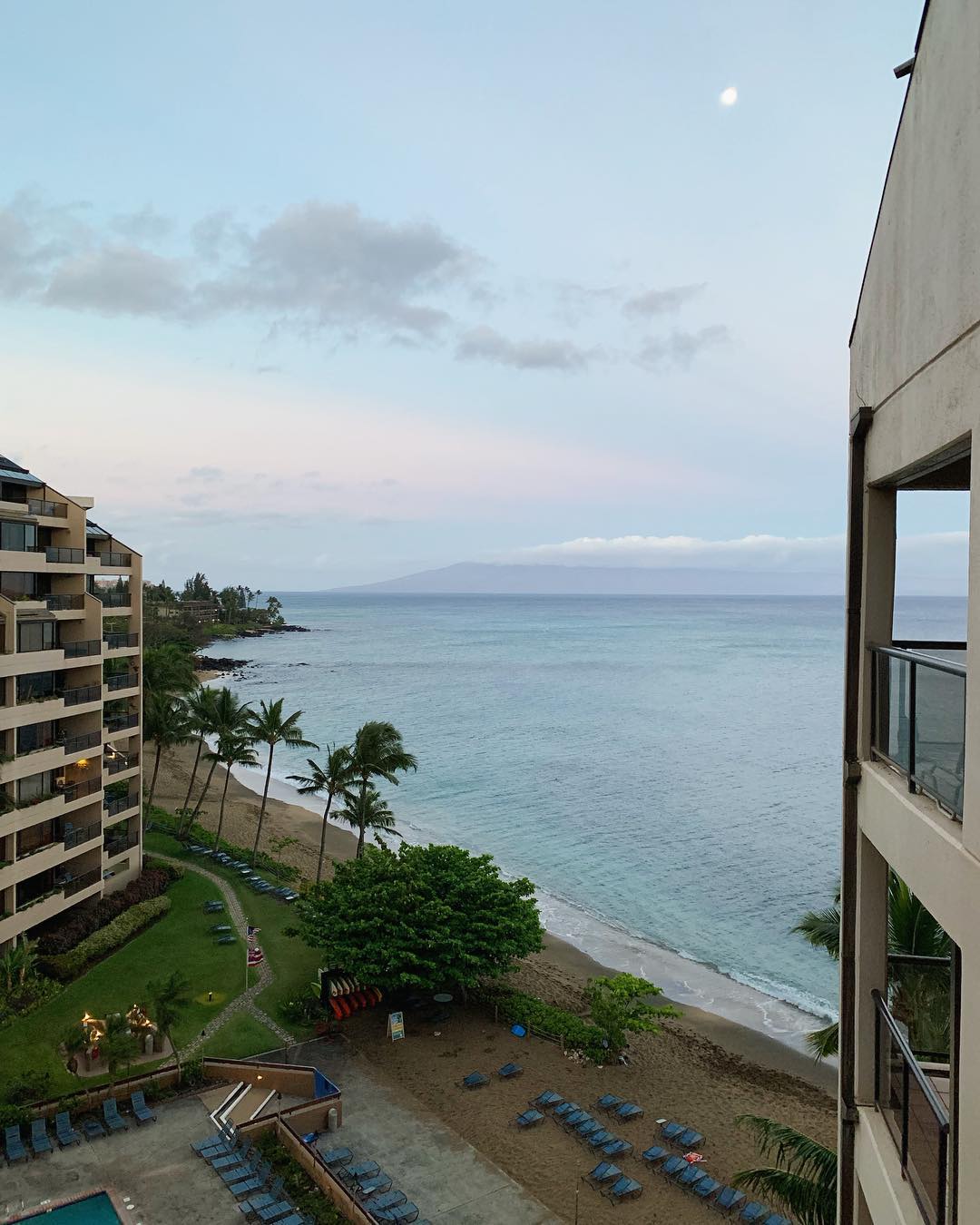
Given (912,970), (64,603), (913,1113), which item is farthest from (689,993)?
(913,1113)

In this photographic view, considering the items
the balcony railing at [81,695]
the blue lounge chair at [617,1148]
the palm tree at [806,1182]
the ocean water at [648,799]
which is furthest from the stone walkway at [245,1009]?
the palm tree at [806,1182]

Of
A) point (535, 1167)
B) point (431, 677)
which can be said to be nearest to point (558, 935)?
point (535, 1167)

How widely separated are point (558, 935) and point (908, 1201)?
115ft

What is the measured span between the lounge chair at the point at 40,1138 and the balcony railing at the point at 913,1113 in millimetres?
18607

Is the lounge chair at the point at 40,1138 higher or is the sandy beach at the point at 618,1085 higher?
the lounge chair at the point at 40,1138

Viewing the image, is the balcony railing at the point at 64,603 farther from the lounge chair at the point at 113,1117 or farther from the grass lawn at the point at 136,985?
the lounge chair at the point at 113,1117

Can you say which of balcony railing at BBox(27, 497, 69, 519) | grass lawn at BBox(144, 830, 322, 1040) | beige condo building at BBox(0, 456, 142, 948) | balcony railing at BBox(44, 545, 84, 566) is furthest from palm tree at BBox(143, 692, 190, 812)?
balcony railing at BBox(27, 497, 69, 519)

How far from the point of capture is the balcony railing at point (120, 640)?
108 feet

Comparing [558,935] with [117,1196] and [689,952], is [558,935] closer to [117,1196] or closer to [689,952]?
[689,952]

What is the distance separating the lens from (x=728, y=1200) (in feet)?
61.4

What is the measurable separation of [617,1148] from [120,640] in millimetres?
24020

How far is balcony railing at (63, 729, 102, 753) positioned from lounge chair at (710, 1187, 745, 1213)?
22.5 m

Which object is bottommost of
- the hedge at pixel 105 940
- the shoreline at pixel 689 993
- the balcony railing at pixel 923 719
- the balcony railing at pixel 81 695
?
the shoreline at pixel 689 993

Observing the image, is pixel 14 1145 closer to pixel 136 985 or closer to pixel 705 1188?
pixel 136 985
